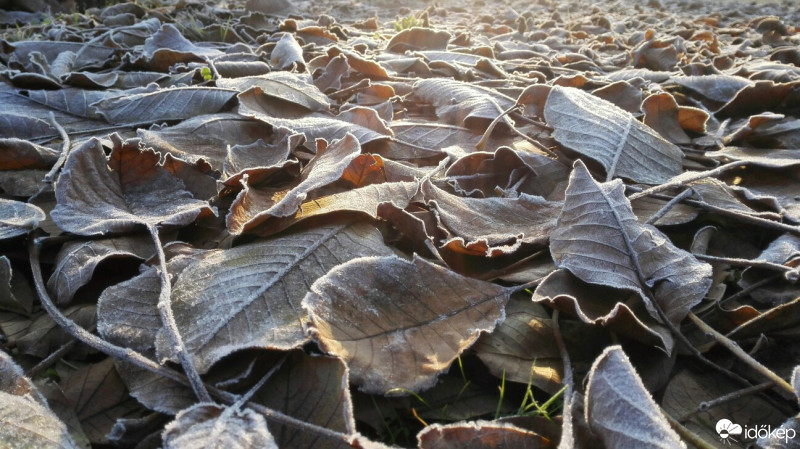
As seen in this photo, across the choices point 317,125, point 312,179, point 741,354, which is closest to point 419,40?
point 317,125

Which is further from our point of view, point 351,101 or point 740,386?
point 351,101

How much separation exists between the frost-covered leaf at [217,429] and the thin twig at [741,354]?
815 millimetres

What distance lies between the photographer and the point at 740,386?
1052 millimetres

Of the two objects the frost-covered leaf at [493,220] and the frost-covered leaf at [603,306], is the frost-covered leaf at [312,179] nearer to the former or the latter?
the frost-covered leaf at [493,220]

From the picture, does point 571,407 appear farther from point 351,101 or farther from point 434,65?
point 434,65

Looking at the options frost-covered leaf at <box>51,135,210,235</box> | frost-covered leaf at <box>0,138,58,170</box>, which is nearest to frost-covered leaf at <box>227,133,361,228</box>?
frost-covered leaf at <box>51,135,210,235</box>

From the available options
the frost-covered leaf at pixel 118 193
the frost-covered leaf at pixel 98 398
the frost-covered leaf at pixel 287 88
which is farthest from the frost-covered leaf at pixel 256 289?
the frost-covered leaf at pixel 287 88

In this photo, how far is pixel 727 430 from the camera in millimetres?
965

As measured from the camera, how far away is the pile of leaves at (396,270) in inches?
36.2

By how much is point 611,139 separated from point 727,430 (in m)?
0.89

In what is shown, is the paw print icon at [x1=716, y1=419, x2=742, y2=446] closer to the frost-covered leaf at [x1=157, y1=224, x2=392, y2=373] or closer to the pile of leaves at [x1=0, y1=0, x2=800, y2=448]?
the pile of leaves at [x1=0, y1=0, x2=800, y2=448]

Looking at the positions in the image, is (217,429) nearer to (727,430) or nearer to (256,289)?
(256,289)

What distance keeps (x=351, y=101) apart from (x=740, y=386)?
1616mm

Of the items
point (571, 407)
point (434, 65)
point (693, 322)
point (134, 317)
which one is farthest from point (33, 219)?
point (434, 65)
